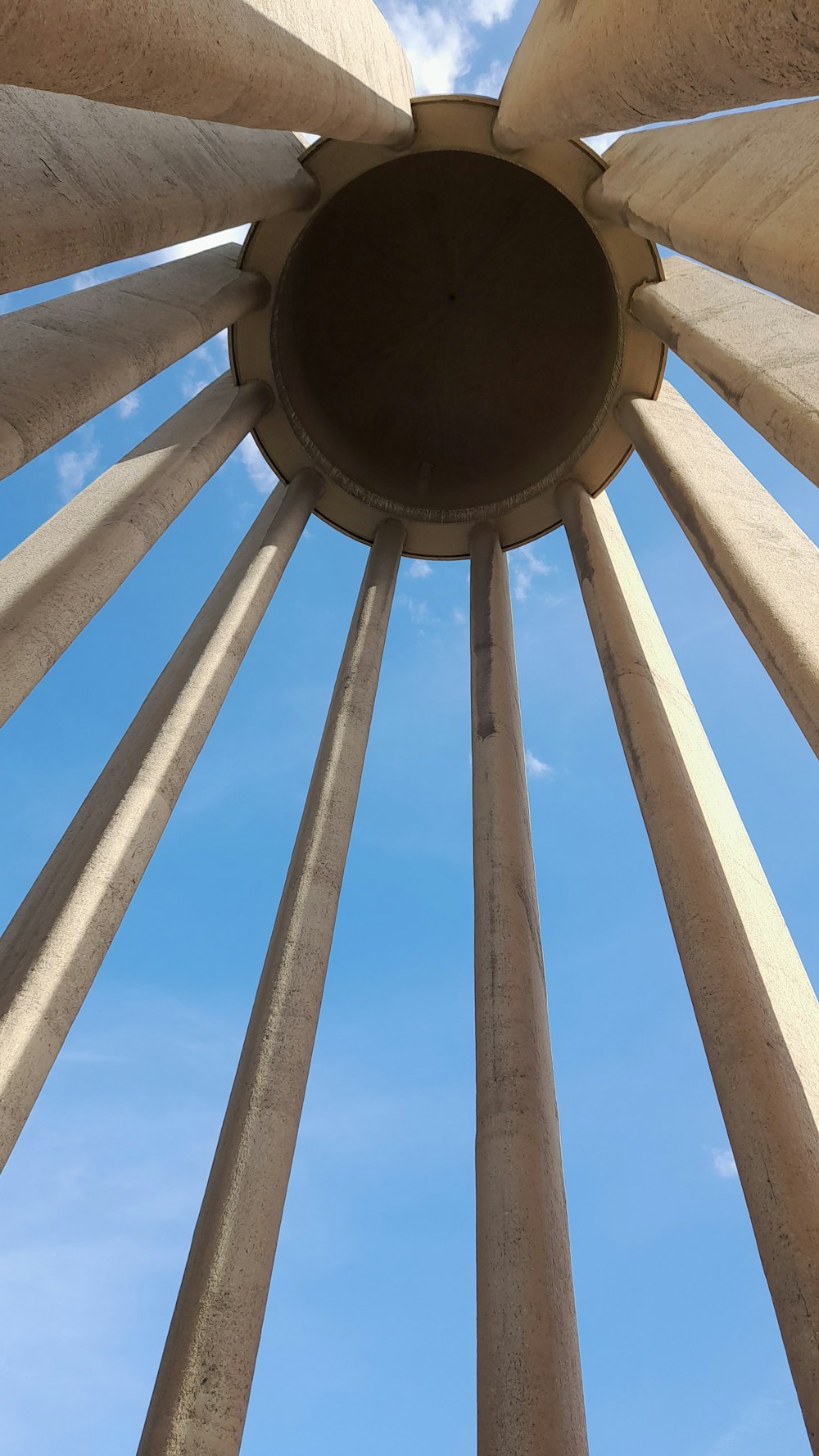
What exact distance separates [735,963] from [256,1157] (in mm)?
5435

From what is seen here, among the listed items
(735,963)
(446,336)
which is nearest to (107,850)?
(735,963)

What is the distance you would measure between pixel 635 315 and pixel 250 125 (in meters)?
10.5

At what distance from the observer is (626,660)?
15750 millimetres

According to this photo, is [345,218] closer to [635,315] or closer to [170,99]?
[635,315]

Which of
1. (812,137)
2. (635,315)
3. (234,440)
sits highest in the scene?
(635,315)

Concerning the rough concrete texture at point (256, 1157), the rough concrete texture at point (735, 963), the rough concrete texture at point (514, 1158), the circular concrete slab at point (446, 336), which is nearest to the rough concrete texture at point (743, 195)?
the rough concrete texture at point (735, 963)

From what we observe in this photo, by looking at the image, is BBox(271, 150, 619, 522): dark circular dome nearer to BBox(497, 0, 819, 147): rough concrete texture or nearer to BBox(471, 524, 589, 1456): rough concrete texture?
BBox(471, 524, 589, 1456): rough concrete texture

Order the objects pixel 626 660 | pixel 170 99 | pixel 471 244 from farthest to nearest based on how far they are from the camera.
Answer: pixel 471 244 → pixel 626 660 → pixel 170 99

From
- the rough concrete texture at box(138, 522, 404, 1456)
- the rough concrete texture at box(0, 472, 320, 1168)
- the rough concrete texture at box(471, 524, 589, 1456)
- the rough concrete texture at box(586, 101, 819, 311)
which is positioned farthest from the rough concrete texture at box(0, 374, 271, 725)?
the rough concrete texture at box(586, 101, 819, 311)

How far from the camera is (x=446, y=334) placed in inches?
987

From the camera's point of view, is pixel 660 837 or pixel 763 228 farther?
pixel 660 837

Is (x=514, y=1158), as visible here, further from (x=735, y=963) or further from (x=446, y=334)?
(x=446, y=334)

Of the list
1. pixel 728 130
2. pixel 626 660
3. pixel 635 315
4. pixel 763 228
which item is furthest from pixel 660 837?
pixel 635 315

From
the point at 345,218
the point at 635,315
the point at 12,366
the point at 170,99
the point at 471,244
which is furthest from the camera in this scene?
the point at 471,244
